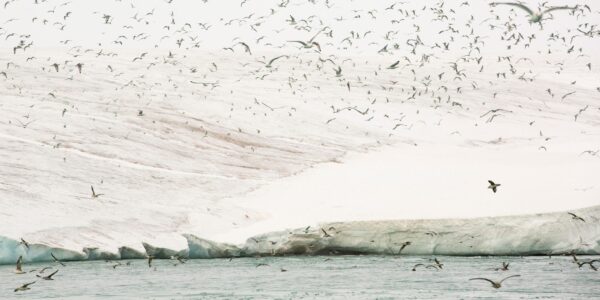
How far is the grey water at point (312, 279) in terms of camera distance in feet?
64.5

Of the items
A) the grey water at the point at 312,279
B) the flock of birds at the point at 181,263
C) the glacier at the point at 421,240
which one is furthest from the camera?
the glacier at the point at 421,240

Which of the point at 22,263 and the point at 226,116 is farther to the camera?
the point at 226,116

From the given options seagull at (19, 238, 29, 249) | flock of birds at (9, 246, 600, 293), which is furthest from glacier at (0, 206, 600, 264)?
flock of birds at (9, 246, 600, 293)

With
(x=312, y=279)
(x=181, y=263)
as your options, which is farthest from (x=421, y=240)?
(x=181, y=263)

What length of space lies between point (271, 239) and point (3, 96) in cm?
1642

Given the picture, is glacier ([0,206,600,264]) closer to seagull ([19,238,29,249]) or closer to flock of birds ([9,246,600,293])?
seagull ([19,238,29,249])

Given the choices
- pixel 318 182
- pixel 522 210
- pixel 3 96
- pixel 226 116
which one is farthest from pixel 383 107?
pixel 522 210

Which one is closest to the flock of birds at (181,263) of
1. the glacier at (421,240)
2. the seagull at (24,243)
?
the seagull at (24,243)

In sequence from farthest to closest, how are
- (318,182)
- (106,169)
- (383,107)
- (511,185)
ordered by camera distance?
(383,107), (318,182), (106,169), (511,185)

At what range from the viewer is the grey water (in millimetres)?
19672

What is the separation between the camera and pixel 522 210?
25188 millimetres

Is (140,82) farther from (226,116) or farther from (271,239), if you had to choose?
(271,239)

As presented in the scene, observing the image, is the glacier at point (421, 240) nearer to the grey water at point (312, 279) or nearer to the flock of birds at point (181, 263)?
the grey water at point (312, 279)

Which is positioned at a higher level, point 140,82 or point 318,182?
point 140,82
